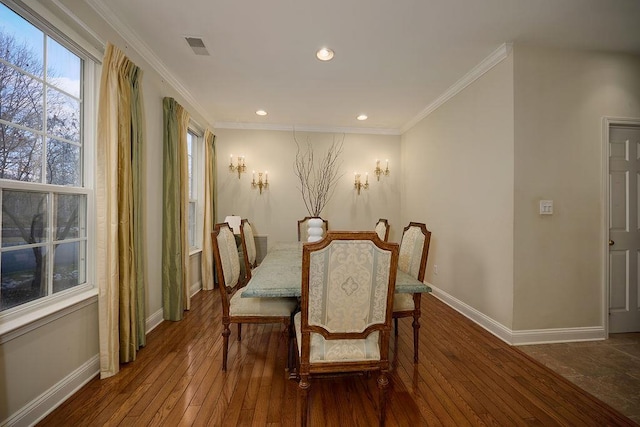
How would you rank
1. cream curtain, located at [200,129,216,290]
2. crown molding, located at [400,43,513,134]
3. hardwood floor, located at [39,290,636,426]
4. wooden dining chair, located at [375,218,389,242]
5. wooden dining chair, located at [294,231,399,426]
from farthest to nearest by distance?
cream curtain, located at [200,129,216,290] < wooden dining chair, located at [375,218,389,242] < crown molding, located at [400,43,513,134] < hardwood floor, located at [39,290,636,426] < wooden dining chair, located at [294,231,399,426]

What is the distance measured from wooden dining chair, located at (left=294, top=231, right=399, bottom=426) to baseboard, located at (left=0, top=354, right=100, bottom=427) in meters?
1.46

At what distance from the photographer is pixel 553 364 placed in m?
1.98

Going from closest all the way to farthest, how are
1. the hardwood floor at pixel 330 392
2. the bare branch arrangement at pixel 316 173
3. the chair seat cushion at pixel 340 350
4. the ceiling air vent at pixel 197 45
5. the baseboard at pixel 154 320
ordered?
the chair seat cushion at pixel 340 350 → the hardwood floor at pixel 330 392 → the ceiling air vent at pixel 197 45 → the baseboard at pixel 154 320 → the bare branch arrangement at pixel 316 173

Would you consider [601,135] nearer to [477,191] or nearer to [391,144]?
[477,191]

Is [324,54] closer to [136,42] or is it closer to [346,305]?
[136,42]

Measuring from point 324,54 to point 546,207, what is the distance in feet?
8.02

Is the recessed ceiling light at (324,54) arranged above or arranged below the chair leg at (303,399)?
above

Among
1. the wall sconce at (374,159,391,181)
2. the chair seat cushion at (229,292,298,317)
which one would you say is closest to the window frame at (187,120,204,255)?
the chair seat cushion at (229,292,298,317)

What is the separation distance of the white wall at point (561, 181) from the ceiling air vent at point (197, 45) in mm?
2770

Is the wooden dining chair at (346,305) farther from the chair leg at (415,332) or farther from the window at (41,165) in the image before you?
the window at (41,165)

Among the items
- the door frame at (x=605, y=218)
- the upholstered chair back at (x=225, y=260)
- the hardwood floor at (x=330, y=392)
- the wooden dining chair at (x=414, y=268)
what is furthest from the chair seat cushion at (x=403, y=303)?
the door frame at (x=605, y=218)

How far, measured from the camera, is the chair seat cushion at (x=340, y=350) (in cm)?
135

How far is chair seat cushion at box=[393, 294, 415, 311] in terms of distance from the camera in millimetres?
2012

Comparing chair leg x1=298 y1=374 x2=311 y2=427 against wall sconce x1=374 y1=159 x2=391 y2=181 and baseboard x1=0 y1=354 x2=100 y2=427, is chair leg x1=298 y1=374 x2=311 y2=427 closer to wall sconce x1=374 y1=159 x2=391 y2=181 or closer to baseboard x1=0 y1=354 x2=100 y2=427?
baseboard x1=0 y1=354 x2=100 y2=427
